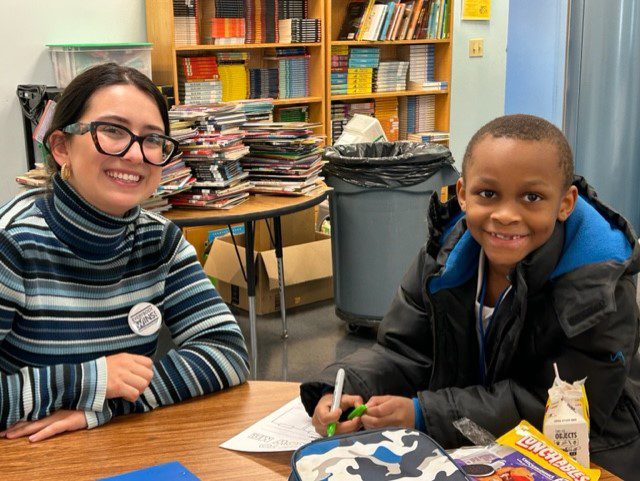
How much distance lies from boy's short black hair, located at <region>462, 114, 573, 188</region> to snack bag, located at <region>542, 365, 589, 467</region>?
40 centimetres

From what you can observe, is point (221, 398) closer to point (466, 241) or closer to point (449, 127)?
point (466, 241)

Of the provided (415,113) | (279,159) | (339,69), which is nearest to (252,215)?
(279,159)

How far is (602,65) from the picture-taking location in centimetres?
459

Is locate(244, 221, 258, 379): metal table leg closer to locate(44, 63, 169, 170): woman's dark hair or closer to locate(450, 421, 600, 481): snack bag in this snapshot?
locate(44, 63, 169, 170): woman's dark hair

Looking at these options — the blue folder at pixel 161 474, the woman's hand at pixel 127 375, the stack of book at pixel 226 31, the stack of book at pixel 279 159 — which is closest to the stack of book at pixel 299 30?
the stack of book at pixel 226 31

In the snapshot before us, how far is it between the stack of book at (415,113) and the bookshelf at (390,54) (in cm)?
6

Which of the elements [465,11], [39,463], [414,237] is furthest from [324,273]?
[39,463]

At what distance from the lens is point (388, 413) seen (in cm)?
122

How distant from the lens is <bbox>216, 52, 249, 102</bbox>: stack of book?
4.66 m

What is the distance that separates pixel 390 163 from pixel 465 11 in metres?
2.80

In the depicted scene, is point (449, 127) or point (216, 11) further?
point (449, 127)

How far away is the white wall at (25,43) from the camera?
13.0ft

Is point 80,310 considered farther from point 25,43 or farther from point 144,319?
point 25,43

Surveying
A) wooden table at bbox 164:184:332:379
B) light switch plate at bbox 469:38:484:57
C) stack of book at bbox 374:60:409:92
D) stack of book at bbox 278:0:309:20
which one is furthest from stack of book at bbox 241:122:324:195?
light switch plate at bbox 469:38:484:57
